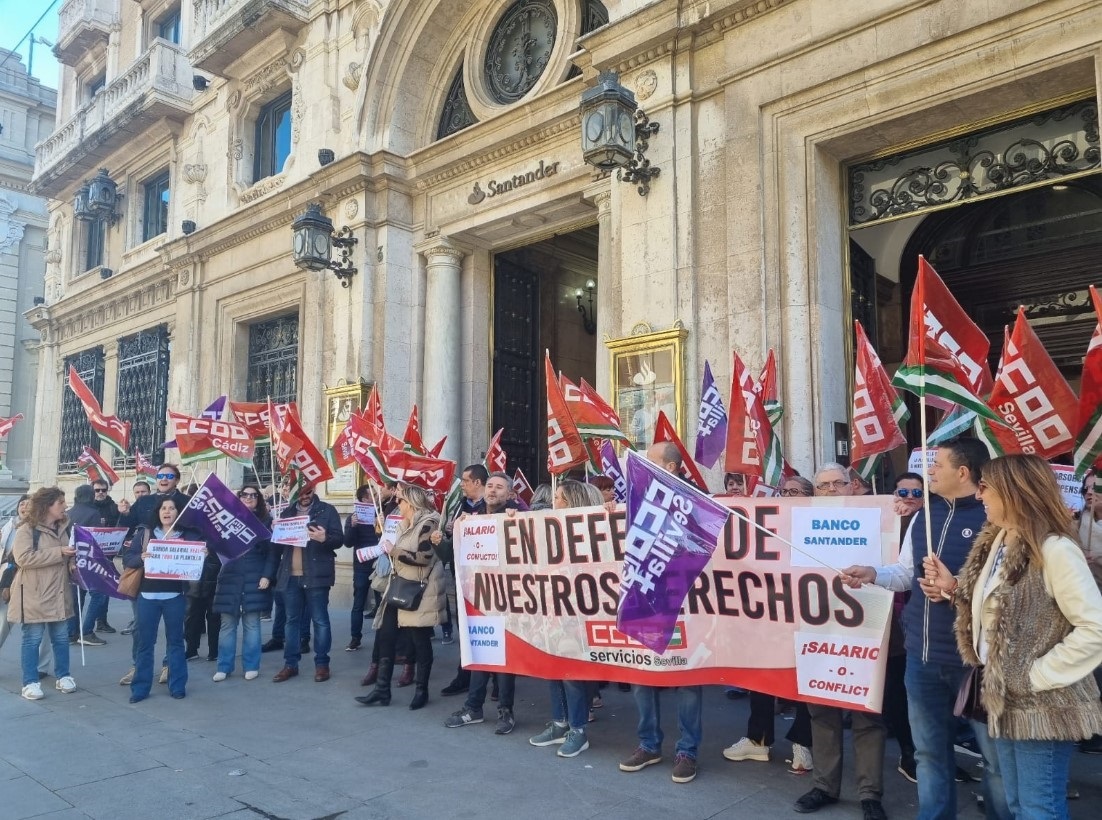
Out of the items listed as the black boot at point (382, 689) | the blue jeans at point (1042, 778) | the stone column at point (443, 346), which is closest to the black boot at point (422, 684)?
the black boot at point (382, 689)

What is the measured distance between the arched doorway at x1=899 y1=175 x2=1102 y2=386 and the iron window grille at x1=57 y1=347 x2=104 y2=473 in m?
18.4

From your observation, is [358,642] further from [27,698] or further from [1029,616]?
[1029,616]

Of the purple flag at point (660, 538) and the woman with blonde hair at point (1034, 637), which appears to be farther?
the purple flag at point (660, 538)

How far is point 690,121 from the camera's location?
8.83 m

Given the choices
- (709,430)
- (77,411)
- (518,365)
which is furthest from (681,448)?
(77,411)

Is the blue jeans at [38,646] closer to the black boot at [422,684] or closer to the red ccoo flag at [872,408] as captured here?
the black boot at [422,684]

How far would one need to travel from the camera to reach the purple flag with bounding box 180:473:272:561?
7.56 metres

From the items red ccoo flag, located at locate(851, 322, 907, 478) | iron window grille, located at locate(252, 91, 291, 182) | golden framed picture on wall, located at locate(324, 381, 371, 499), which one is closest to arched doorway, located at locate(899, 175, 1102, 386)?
red ccoo flag, located at locate(851, 322, 907, 478)

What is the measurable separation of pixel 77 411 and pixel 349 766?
64.2ft

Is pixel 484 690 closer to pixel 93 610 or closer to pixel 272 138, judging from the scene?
pixel 93 610

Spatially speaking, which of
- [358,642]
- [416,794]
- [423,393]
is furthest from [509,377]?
[416,794]

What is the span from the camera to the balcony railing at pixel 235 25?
13.8 meters

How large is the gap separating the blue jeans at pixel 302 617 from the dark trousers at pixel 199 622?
992 millimetres

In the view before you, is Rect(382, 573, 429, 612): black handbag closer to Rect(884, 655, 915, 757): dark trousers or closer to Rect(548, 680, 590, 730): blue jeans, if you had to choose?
Rect(548, 680, 590, 730): blue jeans
